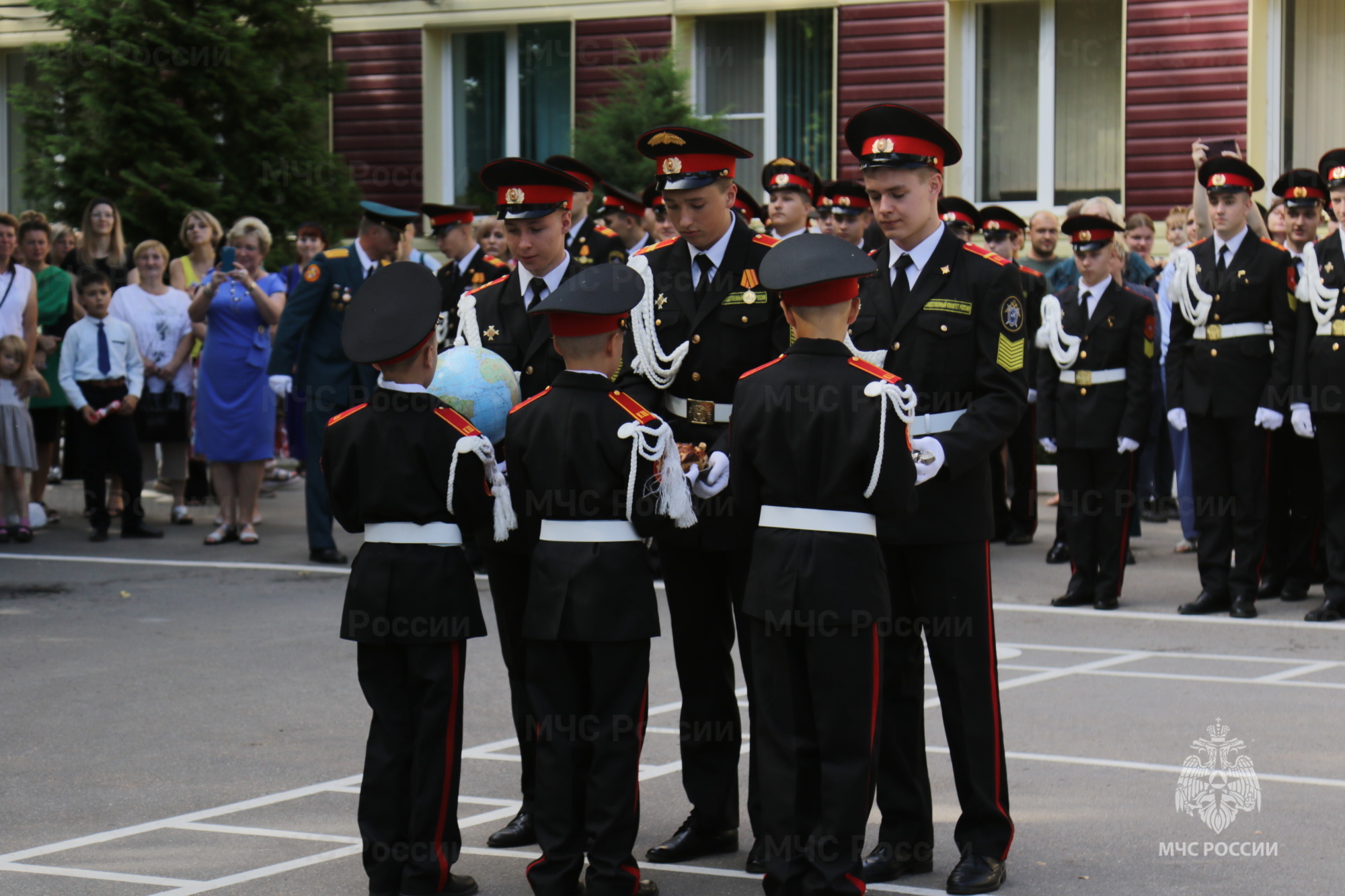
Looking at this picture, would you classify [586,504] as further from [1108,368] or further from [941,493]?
[1108,368]

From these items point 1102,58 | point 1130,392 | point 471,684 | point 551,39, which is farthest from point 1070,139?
point 471,684

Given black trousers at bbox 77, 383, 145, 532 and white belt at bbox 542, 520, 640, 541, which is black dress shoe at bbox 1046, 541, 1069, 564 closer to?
black trousers at bbox 77, 383, 145, 532

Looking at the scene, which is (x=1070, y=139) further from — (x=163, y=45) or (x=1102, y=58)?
(x=163, y=45)

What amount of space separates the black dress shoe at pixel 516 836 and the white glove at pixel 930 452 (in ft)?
5.66

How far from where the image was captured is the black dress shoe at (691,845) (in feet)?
17.5

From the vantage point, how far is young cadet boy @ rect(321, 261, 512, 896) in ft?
16.5

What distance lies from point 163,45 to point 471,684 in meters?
13.8

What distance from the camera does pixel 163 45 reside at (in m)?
19.5

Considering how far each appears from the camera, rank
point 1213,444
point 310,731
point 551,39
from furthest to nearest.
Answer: point 551,39, point 1213,444, point 310,731

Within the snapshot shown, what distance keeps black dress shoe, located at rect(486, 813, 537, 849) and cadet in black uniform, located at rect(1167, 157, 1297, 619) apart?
5445 millimetres

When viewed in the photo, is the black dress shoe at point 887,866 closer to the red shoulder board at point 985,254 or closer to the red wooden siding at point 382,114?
the red shoulder board at point 985,254

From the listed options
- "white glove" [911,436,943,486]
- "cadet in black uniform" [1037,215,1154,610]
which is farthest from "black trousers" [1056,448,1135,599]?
"white glove" [911,436,943,486]

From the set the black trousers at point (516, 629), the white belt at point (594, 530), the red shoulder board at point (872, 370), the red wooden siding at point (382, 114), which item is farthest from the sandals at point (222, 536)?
the red wooden siding at point (382, 114)

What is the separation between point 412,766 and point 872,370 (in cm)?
179
